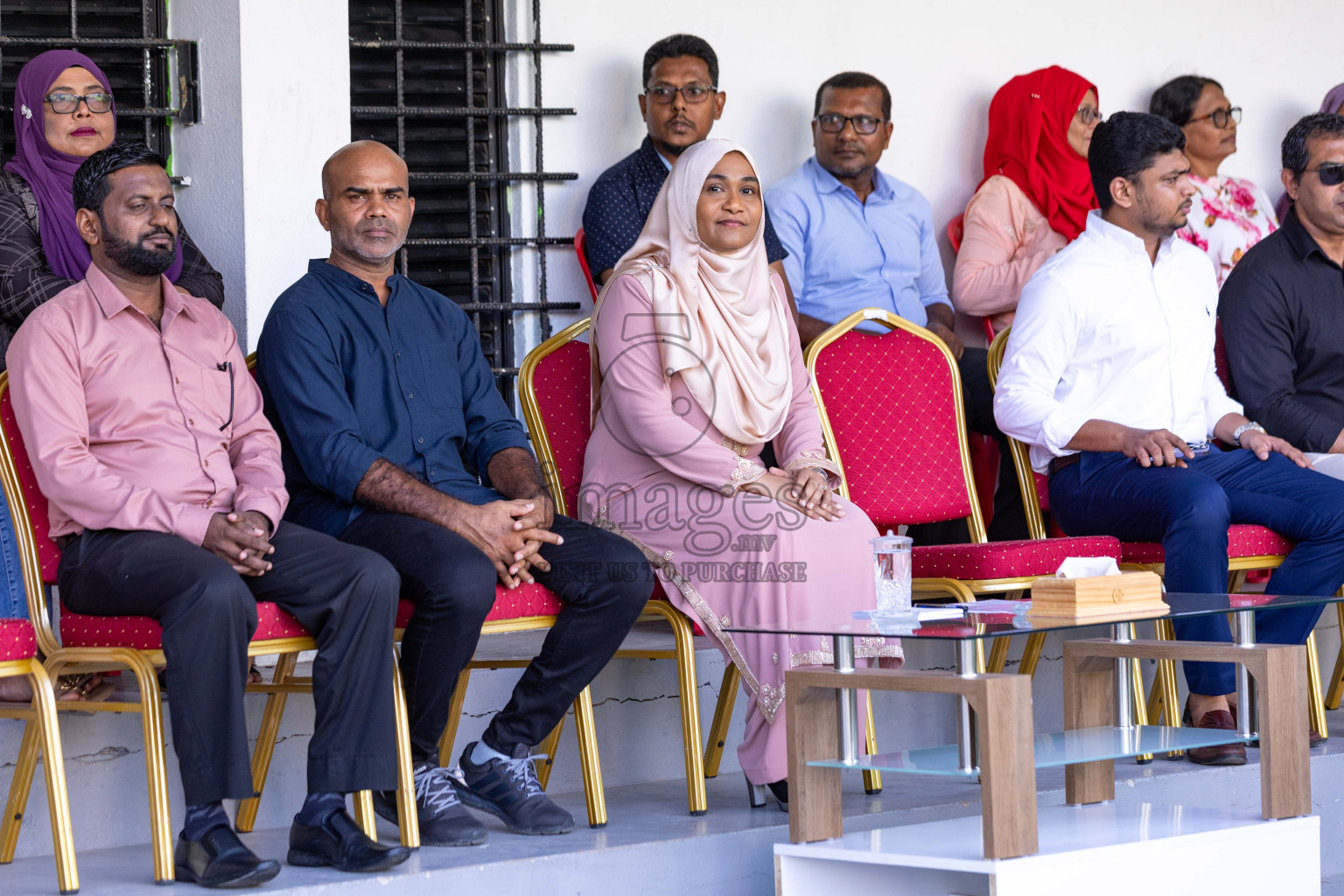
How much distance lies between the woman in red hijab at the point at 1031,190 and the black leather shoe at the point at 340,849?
103 inches

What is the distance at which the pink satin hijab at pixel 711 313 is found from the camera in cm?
318

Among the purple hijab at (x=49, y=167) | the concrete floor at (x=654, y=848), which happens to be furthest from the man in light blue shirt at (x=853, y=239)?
the purple hijab at (x=49, y=167)

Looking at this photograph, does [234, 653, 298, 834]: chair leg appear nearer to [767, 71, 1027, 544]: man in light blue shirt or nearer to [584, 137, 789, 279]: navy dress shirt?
[584, 137, 789, 279]: navy dress shirt

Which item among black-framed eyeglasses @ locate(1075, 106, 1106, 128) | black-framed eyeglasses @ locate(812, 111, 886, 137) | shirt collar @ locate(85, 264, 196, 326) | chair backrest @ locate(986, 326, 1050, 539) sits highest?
black-framed eyeglasses @ locate(1075, 106, 1106, 128)

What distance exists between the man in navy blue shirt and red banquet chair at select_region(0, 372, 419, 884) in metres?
0.16

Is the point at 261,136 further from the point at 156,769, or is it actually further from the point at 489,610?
the point at 156,769

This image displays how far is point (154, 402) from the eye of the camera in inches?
104

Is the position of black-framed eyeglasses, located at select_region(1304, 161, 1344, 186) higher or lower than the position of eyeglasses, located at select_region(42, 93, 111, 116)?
lower

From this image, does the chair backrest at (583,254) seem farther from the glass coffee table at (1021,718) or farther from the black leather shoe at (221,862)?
the black leather shoe at (221,862)

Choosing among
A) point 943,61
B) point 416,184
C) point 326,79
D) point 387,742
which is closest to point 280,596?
point 387,742

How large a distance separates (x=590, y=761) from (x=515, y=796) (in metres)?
0.15

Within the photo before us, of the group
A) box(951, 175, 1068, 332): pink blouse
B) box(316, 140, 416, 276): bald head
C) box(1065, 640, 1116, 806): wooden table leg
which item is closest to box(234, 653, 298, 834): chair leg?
box(316, 140, 416, 276): bald head

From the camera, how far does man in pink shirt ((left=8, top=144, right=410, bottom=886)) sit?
7.71 ft

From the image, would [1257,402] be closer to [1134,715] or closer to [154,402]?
[1134,715]
